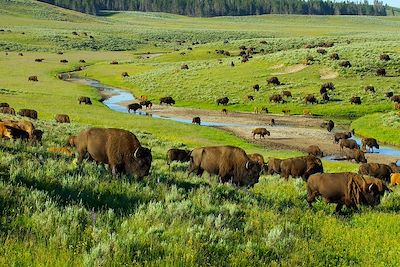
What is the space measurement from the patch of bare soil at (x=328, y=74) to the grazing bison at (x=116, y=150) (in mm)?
52091

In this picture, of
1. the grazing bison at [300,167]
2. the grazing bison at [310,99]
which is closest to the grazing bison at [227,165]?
the grazing bison at [300,167]

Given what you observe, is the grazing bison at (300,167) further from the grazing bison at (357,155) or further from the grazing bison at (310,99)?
the grazing bison at (310,99)

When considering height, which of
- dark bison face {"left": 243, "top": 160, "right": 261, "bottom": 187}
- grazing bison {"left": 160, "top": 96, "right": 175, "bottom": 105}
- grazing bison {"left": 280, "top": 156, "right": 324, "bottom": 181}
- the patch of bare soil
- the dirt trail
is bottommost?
the dirt trail

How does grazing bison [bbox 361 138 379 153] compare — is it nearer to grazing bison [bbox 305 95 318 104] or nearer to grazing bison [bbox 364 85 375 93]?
grazing bison [bbox 305 95 318 104]

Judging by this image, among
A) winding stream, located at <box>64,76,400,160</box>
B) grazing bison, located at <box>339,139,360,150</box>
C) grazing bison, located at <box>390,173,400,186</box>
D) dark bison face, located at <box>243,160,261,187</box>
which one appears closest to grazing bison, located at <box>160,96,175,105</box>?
winding stream, located at <box>64,76,400,160</box>

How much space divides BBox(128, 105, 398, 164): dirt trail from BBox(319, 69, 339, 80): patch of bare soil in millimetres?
14579

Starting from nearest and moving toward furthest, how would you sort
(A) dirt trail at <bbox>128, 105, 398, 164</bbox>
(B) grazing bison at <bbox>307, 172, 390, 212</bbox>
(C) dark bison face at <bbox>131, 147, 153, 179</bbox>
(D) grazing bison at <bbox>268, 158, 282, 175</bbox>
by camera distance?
(C) dark bison face at <bbox>131, 147, 153, 179</bbox>
(B) grazing bison at <bbox>307, 172, 390, 212</bbox>
(D) grazing bison at <bbox>268, 158, 282, 175</bbox>
(A) dirt trail at <bbox>128, 105, 398, 164</bbox>

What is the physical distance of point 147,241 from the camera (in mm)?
6102

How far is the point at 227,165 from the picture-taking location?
14852 mm

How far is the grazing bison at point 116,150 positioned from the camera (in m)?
11.6

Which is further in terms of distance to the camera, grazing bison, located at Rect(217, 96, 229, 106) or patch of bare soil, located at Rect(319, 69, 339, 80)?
patch of bare soil, located at Rect(319, 69, 339, 80)

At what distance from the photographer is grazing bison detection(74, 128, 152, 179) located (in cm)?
1159

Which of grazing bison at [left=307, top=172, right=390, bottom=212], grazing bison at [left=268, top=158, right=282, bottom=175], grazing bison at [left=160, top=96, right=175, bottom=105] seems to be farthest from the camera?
grazing bison at [left=160, top=96, right=175, bottom=105]

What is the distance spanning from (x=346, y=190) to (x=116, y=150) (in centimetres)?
585
